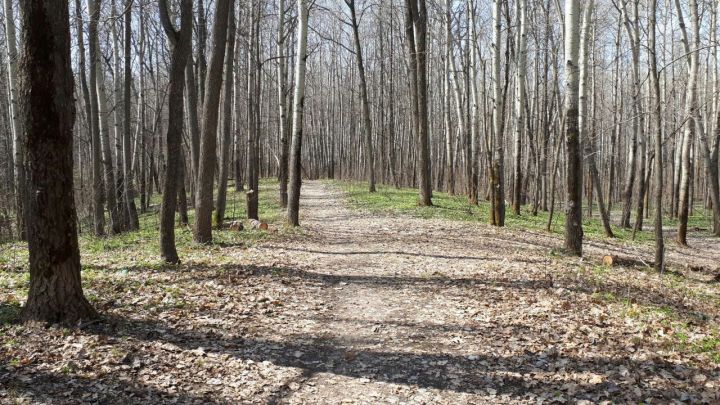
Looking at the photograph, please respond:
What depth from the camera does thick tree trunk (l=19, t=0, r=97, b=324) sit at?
15.4ft

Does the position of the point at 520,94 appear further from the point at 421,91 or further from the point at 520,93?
the point at 421,91

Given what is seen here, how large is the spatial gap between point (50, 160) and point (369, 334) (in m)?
3.76

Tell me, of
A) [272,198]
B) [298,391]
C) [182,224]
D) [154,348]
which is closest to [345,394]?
[298,391]

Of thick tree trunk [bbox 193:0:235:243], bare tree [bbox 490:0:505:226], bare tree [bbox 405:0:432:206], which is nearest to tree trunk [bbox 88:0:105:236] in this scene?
thick tree trunk [bbox 193:0:235:243]

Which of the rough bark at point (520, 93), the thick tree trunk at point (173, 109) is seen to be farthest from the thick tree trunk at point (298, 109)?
the rough bark at point (520, 93)

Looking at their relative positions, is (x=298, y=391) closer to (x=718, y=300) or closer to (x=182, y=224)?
(x=718, y=300)

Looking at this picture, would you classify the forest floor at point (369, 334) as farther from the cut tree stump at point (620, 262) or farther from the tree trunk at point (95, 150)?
the tree trunk at point (95, 150)

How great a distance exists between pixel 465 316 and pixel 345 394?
90.2 inches

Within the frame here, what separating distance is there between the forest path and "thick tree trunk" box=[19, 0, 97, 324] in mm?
2395

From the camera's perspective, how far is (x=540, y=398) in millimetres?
4133

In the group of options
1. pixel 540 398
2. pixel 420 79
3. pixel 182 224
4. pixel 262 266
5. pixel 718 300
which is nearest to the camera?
pixel 540 398

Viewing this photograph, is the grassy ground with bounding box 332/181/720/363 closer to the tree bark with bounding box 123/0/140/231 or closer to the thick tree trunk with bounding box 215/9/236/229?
the thick tree trunk with bounding box 215/9/236/229

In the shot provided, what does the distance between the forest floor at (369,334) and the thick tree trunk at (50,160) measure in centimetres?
36

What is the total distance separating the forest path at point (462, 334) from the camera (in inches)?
169
